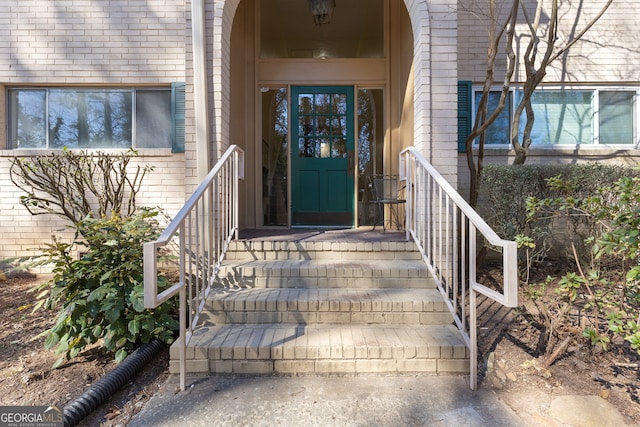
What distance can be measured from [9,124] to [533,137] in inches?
289

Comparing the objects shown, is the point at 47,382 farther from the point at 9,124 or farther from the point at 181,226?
the point at 9,124

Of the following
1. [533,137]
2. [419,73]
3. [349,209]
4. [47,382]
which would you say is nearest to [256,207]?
[349,209]

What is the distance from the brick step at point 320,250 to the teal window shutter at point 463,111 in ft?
6.61

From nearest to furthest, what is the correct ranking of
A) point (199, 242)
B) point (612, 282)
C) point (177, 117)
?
point (612, 282) → point (199, 242) → point (177, 117)

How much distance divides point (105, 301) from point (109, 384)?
22.9 inches

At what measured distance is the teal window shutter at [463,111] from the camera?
4.81 metres

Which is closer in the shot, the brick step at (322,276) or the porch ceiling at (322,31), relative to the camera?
the brick step at (322,276)

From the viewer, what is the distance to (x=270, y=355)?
95.7 inches

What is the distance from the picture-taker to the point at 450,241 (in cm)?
360

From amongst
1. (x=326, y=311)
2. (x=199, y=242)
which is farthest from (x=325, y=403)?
(x=199, y=242)

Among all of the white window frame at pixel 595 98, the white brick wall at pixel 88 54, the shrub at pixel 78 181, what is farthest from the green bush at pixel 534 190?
the shrub at pixel 78 181

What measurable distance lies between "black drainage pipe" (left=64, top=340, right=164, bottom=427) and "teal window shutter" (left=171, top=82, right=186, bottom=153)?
9.08ft

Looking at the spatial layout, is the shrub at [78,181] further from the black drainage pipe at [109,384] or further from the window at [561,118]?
the window at [561,118]

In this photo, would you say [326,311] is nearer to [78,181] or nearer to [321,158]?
[321,158]
